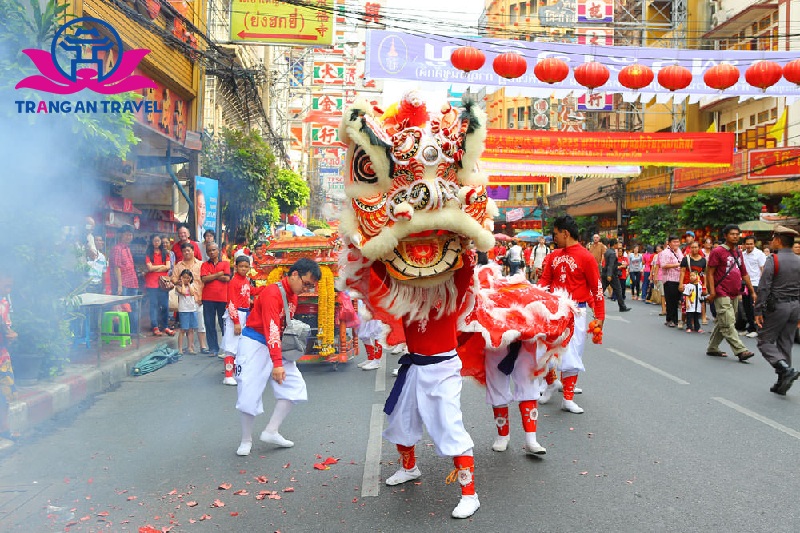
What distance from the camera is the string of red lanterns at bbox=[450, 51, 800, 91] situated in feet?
42.0

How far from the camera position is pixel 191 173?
15930 mm

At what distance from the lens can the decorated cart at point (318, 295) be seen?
9266 mm

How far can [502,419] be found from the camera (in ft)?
18.0

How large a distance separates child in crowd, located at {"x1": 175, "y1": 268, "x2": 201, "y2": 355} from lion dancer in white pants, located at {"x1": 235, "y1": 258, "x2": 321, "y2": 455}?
513cm

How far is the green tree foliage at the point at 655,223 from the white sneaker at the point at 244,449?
1008 inches

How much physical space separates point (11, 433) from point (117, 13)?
10.1 metres

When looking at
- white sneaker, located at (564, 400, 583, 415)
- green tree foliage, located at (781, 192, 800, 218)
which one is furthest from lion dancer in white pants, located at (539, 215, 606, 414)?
green tree foliage, located at (781, 192, 800, 218)

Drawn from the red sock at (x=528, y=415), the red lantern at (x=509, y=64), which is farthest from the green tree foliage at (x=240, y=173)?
the red sock at (x=528, y=415)

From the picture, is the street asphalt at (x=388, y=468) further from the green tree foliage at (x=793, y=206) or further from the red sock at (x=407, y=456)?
the green tree foliage at (x=793, y=206)

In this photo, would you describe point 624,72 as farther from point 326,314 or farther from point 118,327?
point 118,327

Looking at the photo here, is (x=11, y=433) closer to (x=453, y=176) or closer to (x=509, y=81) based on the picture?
(x=453, y=176)

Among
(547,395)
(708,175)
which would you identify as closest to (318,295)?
(547,395)

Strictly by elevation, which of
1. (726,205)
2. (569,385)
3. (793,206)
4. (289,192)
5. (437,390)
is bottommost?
(569,385)
